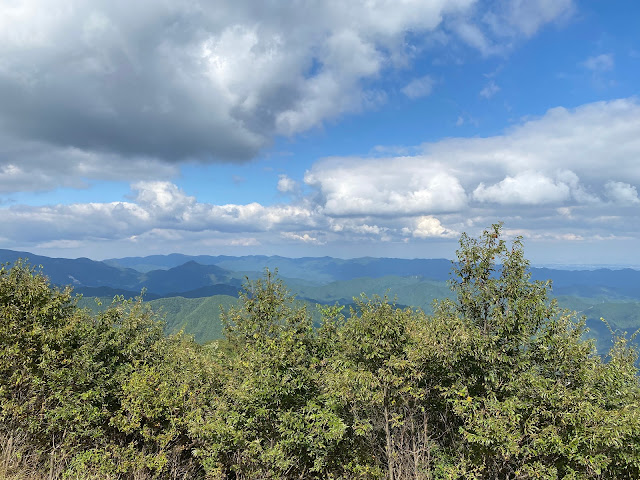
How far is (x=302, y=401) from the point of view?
18688 mm

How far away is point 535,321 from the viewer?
1705 cm

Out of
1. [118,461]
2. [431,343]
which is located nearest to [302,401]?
[431,343]

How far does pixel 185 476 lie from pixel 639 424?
23.2m

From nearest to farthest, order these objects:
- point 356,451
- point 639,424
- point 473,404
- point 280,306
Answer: point 639,424 → point 473,404 → point 356,451 → point 280,306

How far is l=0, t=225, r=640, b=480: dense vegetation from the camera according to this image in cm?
1647

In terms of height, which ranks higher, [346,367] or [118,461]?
[346,367]

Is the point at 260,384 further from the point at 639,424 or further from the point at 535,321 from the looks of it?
the point at 639,424

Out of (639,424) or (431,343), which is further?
(431,343)

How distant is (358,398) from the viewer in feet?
61.5

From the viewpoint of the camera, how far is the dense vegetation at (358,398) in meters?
16.5

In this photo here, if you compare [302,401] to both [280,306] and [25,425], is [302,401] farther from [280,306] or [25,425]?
[25,425]

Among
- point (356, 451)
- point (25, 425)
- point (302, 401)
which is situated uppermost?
point (302, 401)

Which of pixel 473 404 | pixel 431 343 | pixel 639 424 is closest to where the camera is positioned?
pixel 639 424

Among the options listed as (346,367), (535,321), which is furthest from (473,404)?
(346,367)
